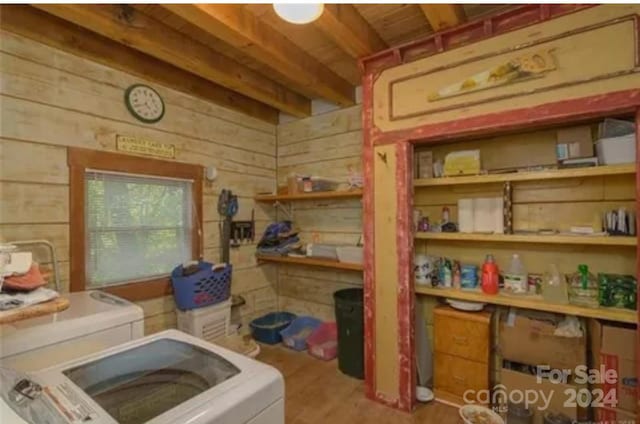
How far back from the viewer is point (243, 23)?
1807mm

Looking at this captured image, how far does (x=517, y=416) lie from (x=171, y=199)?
276 cm

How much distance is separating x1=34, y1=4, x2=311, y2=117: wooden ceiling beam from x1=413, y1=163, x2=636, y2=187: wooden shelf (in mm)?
1500

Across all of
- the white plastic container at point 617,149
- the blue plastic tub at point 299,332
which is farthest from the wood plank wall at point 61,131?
the white plastic container at point 617,149

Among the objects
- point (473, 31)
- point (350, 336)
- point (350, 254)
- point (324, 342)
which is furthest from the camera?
point (324, 342)

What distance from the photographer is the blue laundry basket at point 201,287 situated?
2396 mm

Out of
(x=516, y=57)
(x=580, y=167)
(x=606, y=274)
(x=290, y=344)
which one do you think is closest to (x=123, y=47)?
(x=516, y=57)

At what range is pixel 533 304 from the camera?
6.13 feet

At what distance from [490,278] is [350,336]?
112 cm

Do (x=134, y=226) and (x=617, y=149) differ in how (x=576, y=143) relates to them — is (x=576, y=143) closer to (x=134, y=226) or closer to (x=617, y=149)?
(x=617, y=149)

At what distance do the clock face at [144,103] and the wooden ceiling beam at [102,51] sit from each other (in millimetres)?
95

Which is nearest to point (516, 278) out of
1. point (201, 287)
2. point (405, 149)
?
point (405, 149)

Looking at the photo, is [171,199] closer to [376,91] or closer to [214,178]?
[214,178]

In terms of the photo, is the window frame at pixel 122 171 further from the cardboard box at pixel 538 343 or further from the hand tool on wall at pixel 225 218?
the cardboard box at pixel 538 343

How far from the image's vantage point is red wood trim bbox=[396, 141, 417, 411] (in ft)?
6.95
